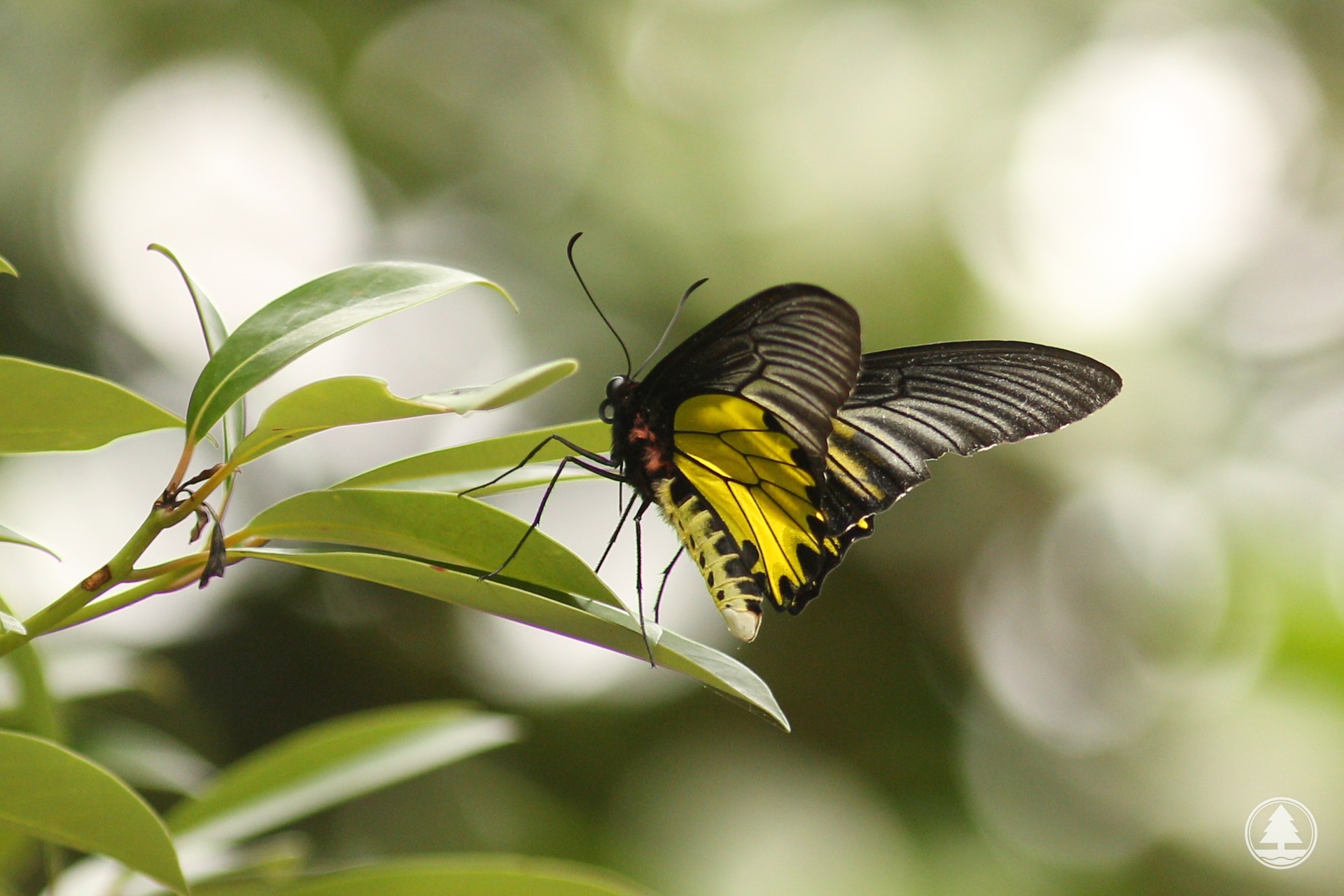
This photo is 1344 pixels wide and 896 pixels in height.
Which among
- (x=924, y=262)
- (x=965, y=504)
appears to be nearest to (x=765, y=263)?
(x=924, y=262)

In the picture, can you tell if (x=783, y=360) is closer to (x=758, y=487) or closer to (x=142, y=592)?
(x=758, y=487)

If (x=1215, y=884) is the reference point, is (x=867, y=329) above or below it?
above

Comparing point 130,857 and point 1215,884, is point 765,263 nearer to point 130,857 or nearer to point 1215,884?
point 1215,884

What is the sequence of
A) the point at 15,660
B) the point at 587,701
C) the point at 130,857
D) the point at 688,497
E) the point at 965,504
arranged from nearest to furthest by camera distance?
the point at 130,857, the point at 15,660, the point at 688,497, the point at 587,701, the point at 965,504

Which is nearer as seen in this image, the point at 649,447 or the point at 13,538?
the point at 13,538

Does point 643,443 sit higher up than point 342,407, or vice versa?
point 643,443

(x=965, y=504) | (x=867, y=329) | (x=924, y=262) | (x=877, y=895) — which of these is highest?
(x=924, y=262)

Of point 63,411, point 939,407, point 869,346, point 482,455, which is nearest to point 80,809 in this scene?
point 63,411
